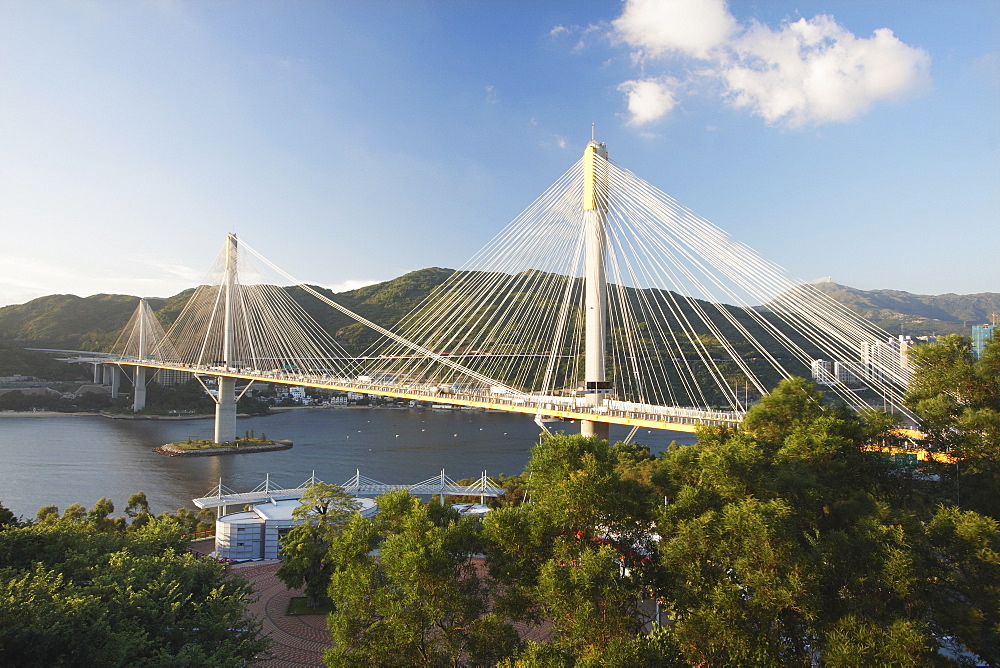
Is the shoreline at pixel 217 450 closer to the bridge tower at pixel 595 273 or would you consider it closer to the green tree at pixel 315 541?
the green tree at pixel 315 541

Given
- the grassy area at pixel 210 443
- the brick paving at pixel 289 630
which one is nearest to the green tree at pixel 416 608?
the brick paving at pixel 289 630

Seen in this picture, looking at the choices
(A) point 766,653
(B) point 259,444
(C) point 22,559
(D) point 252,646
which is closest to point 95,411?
(B) point 259,444

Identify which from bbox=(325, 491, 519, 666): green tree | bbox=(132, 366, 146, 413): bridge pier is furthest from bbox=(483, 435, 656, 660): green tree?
bbox=(132, 366, 146, 413): bridge pier

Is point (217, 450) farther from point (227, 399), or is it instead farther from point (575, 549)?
point (575, 549)

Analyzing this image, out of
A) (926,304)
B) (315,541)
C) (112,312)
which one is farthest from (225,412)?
(926,304)

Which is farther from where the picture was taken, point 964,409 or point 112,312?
point 112,312
